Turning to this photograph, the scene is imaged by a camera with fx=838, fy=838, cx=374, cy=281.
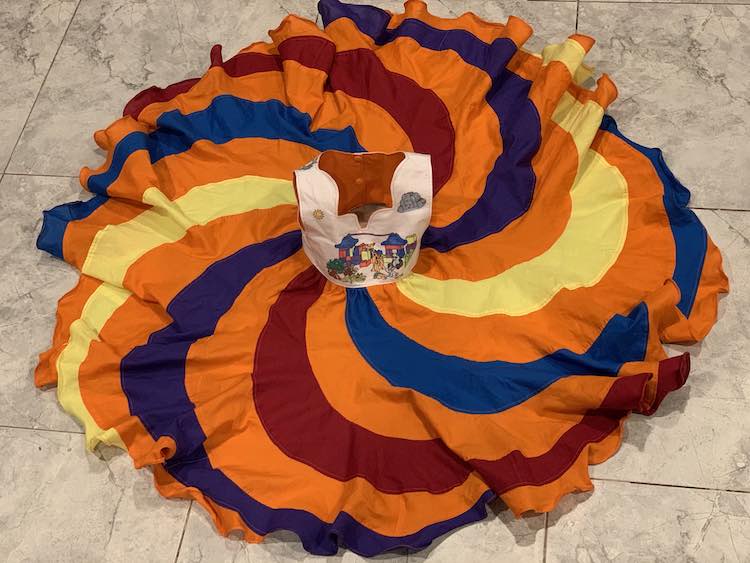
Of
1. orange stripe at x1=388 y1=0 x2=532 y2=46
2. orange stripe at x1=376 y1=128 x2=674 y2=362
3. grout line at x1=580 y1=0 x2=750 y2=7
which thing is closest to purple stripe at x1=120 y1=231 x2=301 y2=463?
orange stripe at x1=376 y1=128 x2=674 y2=362

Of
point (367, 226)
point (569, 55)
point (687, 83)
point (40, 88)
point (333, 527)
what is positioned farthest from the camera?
point (40, 88)

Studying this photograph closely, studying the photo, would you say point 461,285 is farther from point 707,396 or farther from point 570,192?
Result: point 707,396

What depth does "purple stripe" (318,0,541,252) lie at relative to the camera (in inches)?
56.9

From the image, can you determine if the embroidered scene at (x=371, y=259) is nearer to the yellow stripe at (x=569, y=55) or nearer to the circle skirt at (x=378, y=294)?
the circle skirt at (x=378, y=294)

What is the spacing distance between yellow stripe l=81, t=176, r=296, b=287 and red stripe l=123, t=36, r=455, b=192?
0.22 m

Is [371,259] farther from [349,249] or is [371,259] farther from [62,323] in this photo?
[62,323]

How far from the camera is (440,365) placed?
1312 mm

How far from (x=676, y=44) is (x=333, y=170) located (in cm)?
85

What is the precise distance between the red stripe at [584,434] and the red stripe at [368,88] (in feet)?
1.59

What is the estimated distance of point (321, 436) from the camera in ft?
4.18

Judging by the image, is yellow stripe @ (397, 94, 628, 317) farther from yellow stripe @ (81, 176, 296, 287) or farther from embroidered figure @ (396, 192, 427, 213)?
yellow stripe @ (81, 176, 296, 287)

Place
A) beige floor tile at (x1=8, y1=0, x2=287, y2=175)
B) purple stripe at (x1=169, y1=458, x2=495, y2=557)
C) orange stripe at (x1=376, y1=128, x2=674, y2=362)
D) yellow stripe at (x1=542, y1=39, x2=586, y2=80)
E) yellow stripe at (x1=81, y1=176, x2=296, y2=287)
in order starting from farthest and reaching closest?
beige floor tile at (x1=8, y1=0, x2=287, y2=175) → yellow stripe at (x1=542, y1=39, x2=586, y2=80) → yellow stripe at (x1=81, y1=176, x2=296, y2=287) → orange stripe at (x1=376, y1=128, x2=674, y2=362) → purple stripe at (x1=169, y1=458, x2=495, y2=557)

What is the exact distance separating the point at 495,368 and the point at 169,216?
2.06 ft

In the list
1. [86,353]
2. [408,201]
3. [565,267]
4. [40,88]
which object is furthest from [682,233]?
[40,88]
